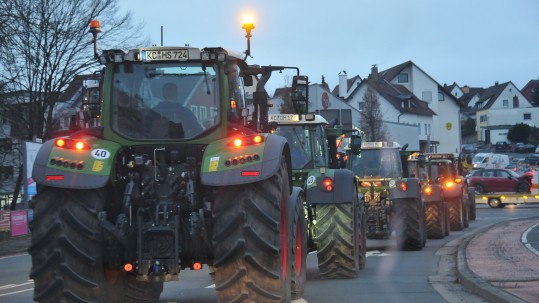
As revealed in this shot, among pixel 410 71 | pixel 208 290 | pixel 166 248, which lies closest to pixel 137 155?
pixel 166 248

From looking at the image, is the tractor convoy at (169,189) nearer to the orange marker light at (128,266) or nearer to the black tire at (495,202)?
the orange marker light at (128,266)

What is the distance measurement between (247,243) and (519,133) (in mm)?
111935

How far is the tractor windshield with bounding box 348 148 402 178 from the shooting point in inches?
841

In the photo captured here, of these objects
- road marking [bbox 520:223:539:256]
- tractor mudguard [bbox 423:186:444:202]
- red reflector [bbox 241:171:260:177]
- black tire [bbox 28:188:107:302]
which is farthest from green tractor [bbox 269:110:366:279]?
tractor mudguard [bbox 423:186:444:202]

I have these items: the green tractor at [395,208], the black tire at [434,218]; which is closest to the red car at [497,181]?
the black tire at [434,218]

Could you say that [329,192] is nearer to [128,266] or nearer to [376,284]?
[376,284]

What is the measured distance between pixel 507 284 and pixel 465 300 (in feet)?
2.43

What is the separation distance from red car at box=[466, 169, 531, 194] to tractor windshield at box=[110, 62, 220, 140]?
149ft

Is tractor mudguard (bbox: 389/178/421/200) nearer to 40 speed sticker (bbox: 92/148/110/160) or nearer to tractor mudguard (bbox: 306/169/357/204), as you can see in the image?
tractor mudguard (bbox: 306/169/357/204)

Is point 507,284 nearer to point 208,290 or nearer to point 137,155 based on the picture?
point 208,290

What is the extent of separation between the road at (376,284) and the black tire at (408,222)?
0.83 ft

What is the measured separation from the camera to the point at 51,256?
25.6 feet

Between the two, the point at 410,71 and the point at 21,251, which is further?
the point at 410,71

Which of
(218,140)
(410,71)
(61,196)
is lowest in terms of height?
(61,196)
